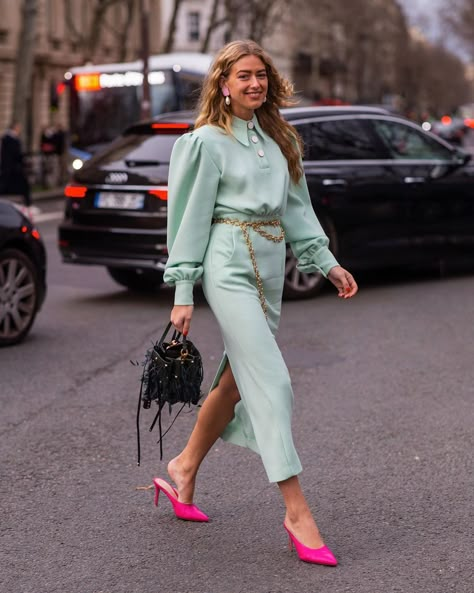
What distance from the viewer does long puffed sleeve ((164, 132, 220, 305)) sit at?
427cm

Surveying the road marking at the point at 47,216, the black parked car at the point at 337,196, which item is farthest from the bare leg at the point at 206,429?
the road marking at the point at 47,216

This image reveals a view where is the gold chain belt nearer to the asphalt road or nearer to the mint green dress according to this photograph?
the mint green dress

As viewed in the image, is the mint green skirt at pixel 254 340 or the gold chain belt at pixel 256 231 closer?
the mint green skirt at pixel 254 340

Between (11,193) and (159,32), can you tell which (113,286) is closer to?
(11,193)

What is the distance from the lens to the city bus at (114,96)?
2569cm

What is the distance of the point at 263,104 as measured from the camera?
4484mm

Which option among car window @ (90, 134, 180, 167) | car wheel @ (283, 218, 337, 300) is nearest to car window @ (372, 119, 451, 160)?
car wheel @ (283, 218, 337, 300)

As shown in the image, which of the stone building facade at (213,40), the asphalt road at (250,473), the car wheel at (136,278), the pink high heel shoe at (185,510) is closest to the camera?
the asphalt road at (250,473)

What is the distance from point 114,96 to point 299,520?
22.6 m

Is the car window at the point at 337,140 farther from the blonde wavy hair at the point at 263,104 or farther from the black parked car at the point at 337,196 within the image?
the blonde wavy hair at the point at 263,104

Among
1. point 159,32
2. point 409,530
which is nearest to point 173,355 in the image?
point 409,530

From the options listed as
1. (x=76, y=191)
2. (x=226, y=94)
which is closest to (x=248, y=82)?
(x=226, y=94)

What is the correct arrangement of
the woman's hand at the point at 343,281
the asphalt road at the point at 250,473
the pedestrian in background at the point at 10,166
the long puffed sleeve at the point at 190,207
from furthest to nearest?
the pedestrian in background at the point at 10,166 < the woman's hand at the point at 343,281 < the long puffed sleeve at the point at 190,207 < the asphalt road at the point at 250,473

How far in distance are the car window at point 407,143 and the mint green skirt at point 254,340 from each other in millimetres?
7406
